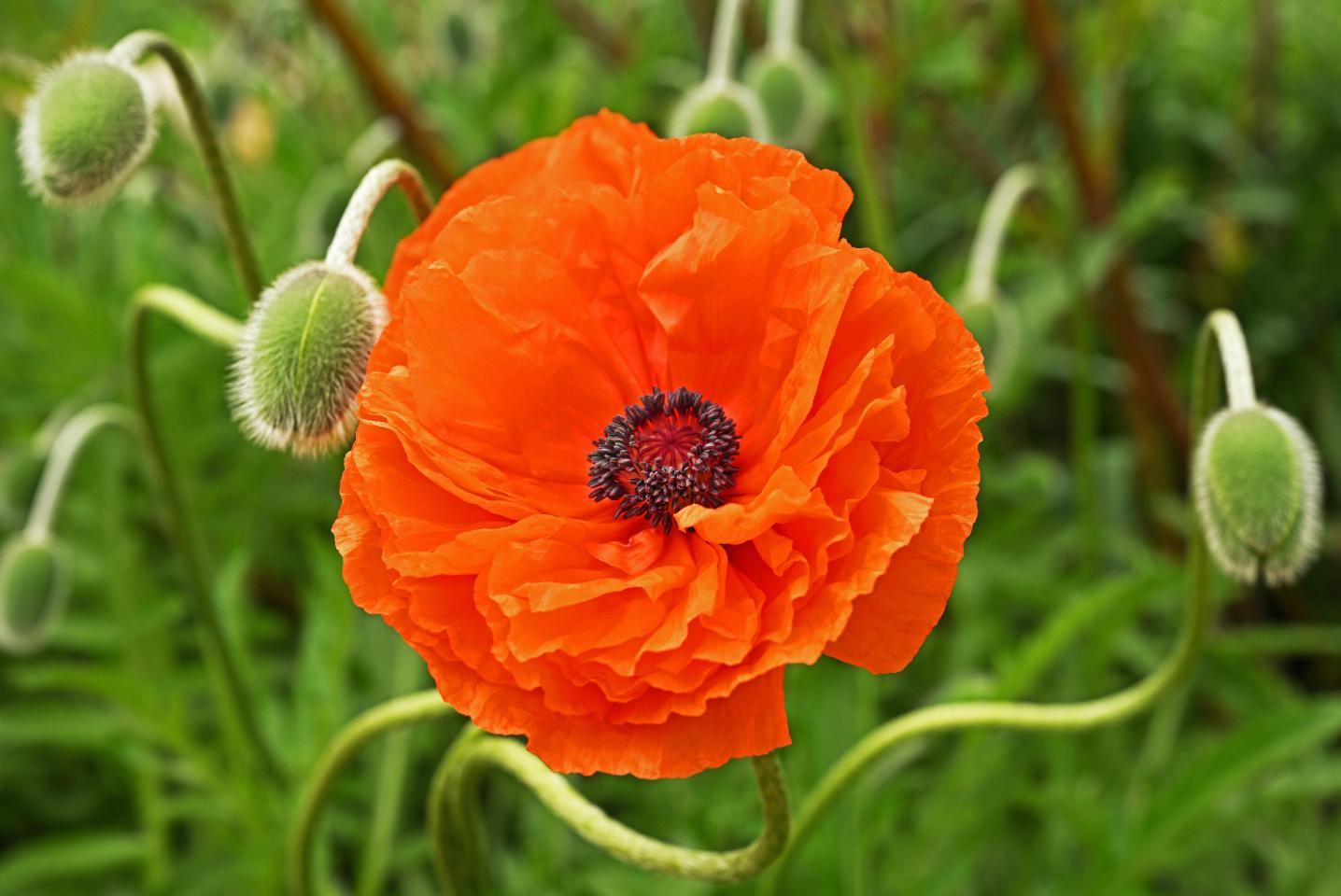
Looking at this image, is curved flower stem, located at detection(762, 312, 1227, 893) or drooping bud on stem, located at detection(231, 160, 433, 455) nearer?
drooping bud on stem, located at detection(231, 160, 433, 455)

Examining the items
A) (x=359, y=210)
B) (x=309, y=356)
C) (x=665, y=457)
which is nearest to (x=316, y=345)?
(x=309, y=356)

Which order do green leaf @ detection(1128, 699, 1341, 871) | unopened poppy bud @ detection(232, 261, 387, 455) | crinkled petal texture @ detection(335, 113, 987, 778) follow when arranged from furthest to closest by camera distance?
green leaf @ detection(1128, 699, 1341, 871), unopened poppy bud @ detection(232, 261, 387, 455), crinkled petal texture @ detection(335, 113, 987, 778)

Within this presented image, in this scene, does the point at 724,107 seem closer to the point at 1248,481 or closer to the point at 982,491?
the point at 1248,481

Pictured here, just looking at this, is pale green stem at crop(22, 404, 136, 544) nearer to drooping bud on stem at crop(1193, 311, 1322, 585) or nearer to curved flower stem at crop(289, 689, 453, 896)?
curved flower stem at crop(289, 689, 453, 896)

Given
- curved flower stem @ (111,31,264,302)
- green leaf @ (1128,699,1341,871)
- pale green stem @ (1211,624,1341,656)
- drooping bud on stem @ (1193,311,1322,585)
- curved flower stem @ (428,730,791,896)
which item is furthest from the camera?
pale green stem @ (1211,624,1341,656)

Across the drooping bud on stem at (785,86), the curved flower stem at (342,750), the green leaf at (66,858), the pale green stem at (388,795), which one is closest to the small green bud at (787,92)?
the drooping bud on stem at (785,86)

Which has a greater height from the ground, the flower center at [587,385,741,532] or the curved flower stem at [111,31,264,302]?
the curved flower stem at [111,31,264,302]

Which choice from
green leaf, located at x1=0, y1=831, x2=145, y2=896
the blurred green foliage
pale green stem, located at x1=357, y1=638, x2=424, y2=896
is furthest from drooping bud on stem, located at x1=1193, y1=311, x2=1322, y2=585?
green leaf, located at x1=0, y1=831, x2=145, y2=896

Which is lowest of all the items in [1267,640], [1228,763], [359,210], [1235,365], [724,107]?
[1228,763]
